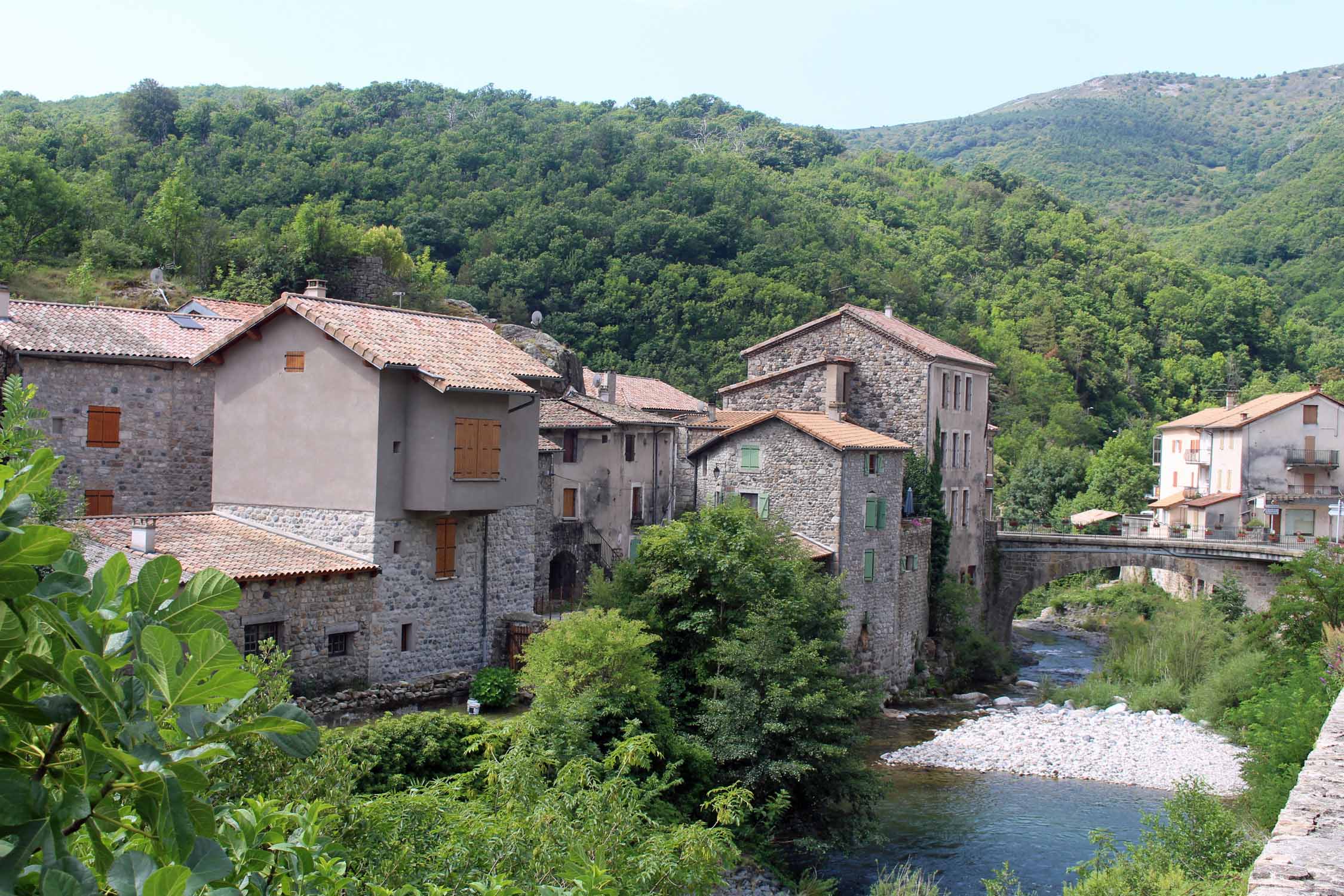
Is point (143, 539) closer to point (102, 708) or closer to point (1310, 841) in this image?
point (102, 708)

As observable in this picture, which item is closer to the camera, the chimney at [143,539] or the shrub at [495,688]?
the chimney at [143,539]

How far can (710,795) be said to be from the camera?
19.5 m

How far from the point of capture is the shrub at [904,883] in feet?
58.2

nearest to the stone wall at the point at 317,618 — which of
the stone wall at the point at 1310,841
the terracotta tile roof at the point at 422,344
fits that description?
the terracotta tile roof at the point at 422,344

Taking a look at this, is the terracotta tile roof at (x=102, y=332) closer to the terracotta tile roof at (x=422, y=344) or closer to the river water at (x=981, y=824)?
the terracotta tile roof at (x=422, y=344)

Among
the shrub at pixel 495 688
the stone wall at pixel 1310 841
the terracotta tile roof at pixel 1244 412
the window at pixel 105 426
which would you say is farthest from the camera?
the terracotta tile roof at pixel 1244 412

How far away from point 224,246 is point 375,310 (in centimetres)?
2147

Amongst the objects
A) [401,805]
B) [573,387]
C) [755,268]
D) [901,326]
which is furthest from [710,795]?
[755,268]

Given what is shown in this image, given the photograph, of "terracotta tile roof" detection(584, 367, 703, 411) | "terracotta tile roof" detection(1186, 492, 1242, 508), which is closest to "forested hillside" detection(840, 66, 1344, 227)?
"terracotta tile roof" detection(1186, 492, 1242, 508)

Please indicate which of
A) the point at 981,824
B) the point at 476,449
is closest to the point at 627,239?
the point at 476,449

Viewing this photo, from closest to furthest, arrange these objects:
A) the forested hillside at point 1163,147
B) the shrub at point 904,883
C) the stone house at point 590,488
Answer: the shrub at point 904,883, the stone house at point 590,488, the forested hillside at point 1163,147

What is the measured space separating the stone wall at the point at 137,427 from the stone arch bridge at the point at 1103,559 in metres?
28.6

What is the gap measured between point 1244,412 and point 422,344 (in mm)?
43642

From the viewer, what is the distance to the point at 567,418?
30016 millimetres
